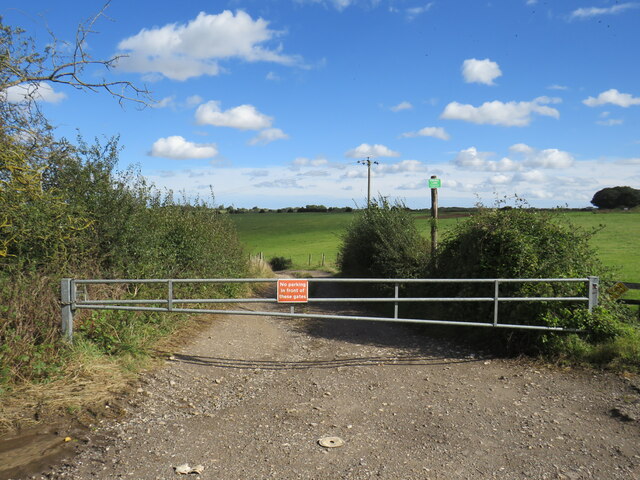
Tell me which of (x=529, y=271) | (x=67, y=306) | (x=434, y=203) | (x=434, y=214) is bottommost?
(x=67, y=306)

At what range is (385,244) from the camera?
16.8m

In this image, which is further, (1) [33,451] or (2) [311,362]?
(2) [311,362]

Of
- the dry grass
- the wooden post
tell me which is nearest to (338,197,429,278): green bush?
the wooden post

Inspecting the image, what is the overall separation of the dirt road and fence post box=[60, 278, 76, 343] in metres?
1.22

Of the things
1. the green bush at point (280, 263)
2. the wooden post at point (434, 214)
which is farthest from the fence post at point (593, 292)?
the green bush at point (280, 263)

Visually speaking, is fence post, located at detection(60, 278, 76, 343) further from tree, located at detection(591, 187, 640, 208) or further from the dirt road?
tree, located at detection(591, 187, 640, 208)

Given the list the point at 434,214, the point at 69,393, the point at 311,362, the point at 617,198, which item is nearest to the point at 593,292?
the point at 311,362

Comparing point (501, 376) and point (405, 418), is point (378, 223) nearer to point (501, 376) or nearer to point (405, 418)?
point (501, 376)

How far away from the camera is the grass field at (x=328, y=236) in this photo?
2711 centimetres

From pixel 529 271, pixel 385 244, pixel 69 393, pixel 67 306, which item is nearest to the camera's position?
pixel 69 393

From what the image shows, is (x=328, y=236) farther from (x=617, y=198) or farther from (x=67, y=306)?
(x=67, y=306)

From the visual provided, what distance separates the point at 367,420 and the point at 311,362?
8.12 ft

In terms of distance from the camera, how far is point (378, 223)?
60.8 feet

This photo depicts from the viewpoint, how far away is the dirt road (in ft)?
13.8
